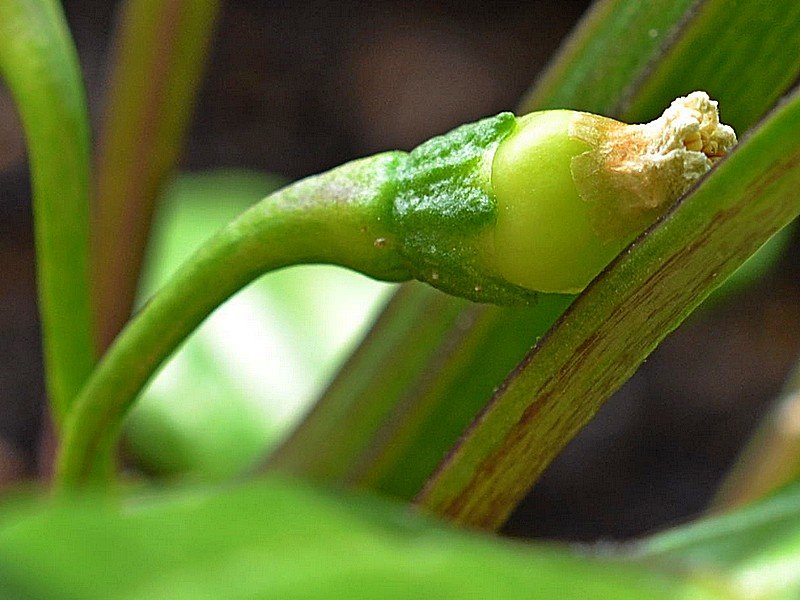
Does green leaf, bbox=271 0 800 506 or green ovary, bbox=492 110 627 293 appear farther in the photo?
green leaf, bbox=271 0 800 506

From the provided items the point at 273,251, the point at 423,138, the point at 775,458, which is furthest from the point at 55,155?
the point at 423,138

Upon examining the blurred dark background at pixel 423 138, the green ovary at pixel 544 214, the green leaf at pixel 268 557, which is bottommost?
the blurred dark background at pixel 423 138

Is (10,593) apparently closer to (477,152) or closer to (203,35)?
(477,152)

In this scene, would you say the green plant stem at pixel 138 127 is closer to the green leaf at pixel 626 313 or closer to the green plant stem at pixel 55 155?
the green plant stem at pixel 55 155

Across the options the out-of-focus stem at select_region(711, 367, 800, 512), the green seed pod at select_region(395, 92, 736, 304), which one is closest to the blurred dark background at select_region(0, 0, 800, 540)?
the out-of-focus stem at select_region(711, 367, 800, 512)

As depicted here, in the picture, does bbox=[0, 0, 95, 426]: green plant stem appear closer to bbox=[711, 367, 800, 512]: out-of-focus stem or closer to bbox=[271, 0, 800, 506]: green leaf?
bbox=[271, 0, 800, 506]: green leaf

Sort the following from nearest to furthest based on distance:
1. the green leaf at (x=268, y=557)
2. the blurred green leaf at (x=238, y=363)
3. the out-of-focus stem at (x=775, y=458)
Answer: the green leaf at (x=268, y=557)
the out-of-focus stem at (x=775, y=458)
the blurred green leaf at (x=238, y=363)

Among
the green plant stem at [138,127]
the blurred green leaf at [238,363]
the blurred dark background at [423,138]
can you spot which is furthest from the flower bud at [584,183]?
the blurred dark background at [423,138]
